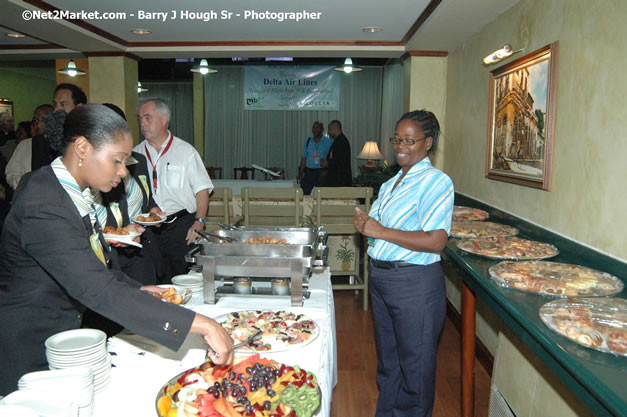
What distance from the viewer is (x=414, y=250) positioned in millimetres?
1773

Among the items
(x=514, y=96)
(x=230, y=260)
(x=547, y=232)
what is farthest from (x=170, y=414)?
(x=514, y=96)

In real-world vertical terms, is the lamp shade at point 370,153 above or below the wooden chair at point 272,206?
above

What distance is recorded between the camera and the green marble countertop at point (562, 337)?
38.8 inches

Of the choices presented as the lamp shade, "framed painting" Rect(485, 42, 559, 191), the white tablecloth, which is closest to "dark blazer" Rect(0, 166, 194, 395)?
the white tablecloth

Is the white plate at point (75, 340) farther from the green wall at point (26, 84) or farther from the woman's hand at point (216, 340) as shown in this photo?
the green wall at point (26, 84)

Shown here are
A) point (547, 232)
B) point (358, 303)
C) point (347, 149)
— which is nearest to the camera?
point (547, 232)

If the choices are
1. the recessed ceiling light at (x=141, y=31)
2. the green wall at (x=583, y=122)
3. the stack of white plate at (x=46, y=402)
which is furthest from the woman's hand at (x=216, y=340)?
the recessed ceiling light at (x=141, y=31)

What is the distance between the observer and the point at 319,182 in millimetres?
6793

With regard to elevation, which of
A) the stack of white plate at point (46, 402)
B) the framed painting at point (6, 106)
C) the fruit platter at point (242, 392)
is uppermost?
the framed painting at point (6, 106)

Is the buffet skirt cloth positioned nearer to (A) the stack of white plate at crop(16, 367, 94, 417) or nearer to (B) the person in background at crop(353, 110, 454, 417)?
(B) the person in background at crop(353, 110, 454, 417)

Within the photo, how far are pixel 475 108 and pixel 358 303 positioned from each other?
1.88m

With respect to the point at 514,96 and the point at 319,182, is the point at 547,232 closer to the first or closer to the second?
the point at 514,96

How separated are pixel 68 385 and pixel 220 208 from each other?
122 inches

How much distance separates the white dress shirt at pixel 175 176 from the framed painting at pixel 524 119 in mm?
1849
